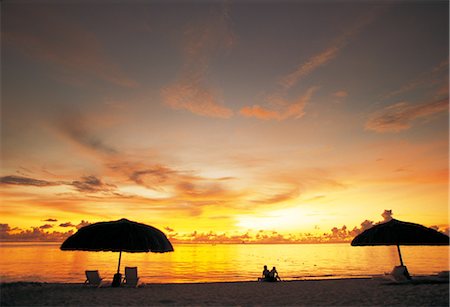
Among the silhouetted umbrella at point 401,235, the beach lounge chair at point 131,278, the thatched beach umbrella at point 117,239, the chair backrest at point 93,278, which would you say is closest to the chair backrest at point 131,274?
the beach lounge chair at point 131,278

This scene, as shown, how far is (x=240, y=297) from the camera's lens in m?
13.0

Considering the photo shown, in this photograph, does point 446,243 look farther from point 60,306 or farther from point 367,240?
point 60,306

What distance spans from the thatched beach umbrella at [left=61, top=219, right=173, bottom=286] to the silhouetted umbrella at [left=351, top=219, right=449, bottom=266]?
9.87 m

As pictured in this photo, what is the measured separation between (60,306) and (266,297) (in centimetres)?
755

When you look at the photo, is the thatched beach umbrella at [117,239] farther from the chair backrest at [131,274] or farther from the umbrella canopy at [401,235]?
the umbrella canopy at [401,235]

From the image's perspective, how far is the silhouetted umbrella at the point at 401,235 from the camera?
1499cm

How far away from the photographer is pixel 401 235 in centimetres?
1536

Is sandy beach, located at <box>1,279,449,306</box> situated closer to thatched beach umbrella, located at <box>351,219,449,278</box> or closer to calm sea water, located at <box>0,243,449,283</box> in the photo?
thatched beach umbrella, located at <box>351,219,449,278</box>

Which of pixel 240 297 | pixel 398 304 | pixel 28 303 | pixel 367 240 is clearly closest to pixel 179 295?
pixel 240 297

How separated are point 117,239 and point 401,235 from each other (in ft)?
42.9

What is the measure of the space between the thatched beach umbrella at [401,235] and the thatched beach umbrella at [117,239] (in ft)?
32.4

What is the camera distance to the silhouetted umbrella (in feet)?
49.2

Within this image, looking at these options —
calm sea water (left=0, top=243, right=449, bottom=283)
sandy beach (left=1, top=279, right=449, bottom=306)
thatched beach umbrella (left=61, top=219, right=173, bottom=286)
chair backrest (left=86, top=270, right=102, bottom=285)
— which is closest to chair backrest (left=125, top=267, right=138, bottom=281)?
sandy beach (left=1, top=279, right=449, bottom=306)

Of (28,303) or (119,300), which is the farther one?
(119,300)
